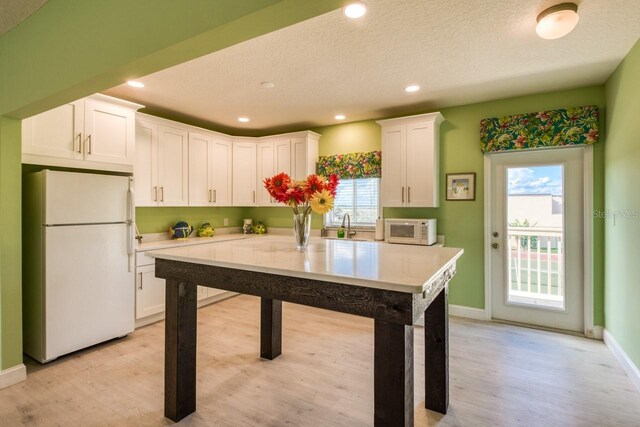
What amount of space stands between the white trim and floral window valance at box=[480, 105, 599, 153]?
21 cm

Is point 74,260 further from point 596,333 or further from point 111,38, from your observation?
point 596,333

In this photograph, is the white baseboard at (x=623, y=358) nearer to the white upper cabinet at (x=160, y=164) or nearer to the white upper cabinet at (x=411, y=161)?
the white upper cabinet at (x=411, y=161)

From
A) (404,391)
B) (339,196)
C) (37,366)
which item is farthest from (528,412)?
(37,366)

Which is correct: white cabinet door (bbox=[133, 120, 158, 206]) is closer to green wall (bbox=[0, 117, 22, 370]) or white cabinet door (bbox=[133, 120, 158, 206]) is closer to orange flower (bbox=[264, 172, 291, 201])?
green wall (bbox=[0, 117, 22, 370])

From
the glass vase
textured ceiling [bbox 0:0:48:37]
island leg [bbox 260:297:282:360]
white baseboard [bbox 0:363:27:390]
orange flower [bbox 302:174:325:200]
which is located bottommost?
white baseboard [bbox 0:363:27:390]

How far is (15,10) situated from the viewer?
6.82 ft

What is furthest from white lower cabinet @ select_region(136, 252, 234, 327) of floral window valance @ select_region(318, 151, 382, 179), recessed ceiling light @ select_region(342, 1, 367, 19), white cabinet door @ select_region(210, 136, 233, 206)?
recessed ceiling light @ select_region(342, 1, 367, 19)

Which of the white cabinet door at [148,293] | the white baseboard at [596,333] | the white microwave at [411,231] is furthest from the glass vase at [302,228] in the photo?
the white baseboard at [596,333]

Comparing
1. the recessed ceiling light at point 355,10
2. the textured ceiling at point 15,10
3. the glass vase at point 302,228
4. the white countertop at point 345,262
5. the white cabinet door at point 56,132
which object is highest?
the textured ceiling at point 15,10

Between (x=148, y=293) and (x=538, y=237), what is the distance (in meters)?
4.31

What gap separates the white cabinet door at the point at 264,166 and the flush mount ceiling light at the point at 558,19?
3506 mm

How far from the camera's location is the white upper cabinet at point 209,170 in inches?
166

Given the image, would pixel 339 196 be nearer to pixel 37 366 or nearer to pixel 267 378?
pixel 267 378

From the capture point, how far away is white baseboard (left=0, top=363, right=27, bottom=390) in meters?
2.28
